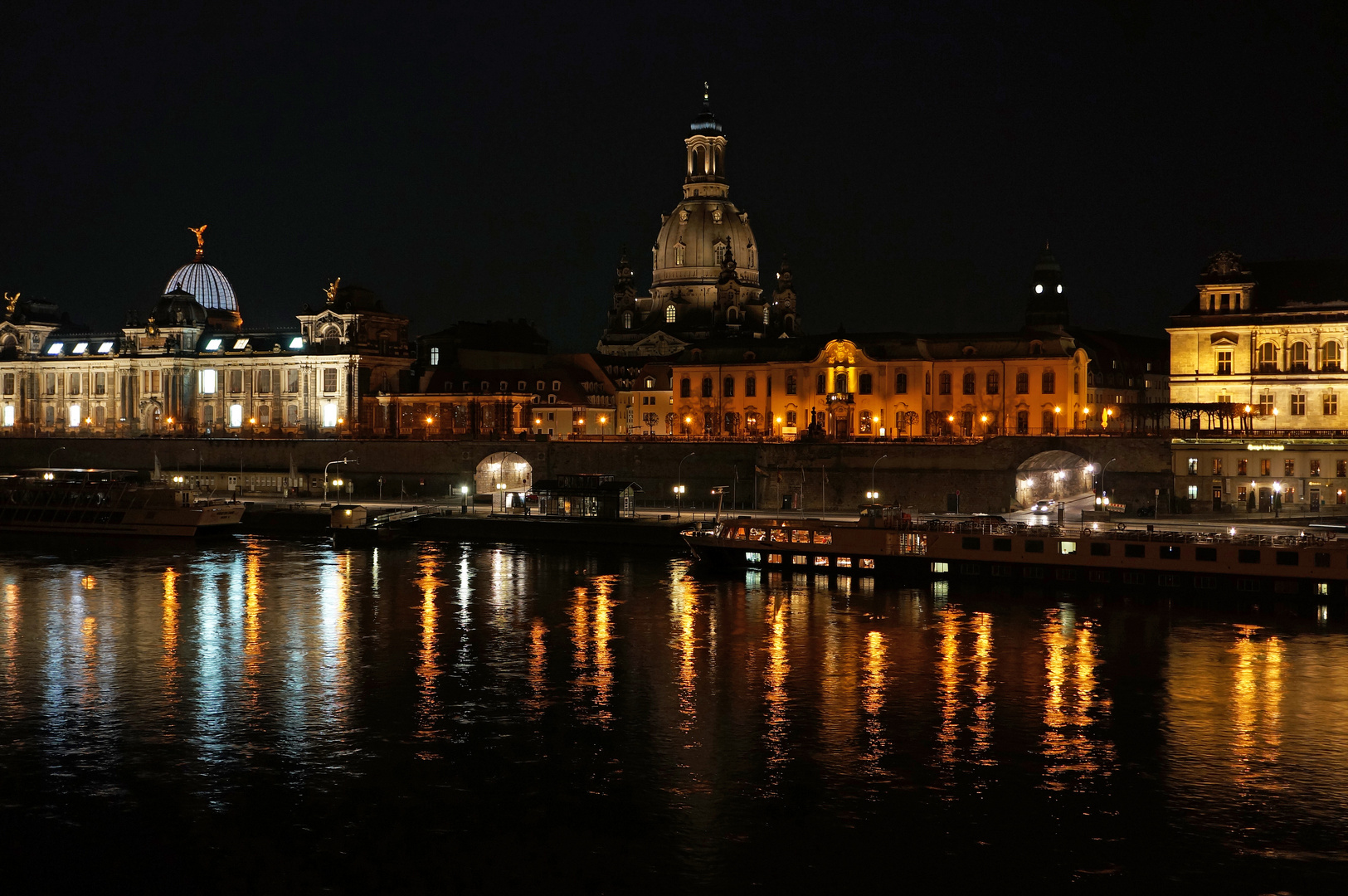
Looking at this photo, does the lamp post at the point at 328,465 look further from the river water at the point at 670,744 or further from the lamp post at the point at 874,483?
the river water at the point at 670,744

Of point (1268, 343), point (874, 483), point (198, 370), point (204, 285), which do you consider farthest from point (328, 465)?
point (1268, 343)

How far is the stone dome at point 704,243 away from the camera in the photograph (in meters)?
142

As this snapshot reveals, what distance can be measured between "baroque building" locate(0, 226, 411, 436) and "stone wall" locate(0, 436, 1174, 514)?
11.1 metres

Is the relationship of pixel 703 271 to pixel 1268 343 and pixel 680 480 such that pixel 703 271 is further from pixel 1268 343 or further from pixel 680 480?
pixel 1268 343

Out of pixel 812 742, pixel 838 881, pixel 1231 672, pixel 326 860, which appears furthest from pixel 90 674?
pixel 1231 672

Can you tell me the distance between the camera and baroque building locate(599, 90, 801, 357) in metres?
140

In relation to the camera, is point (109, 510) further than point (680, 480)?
No

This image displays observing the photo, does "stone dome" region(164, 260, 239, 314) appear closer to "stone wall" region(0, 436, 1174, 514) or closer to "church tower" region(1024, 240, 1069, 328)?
"stone wall" region(0, 436, 1174, 514)

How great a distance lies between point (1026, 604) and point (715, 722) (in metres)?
22.8

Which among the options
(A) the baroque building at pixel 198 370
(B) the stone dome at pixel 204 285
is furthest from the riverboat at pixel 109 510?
(B) the stone dome at pixel 204 285

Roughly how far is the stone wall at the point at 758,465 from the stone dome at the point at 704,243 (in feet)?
161

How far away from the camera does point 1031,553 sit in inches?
2354

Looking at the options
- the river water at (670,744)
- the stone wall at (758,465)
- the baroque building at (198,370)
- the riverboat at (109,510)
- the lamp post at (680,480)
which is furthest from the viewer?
the baroque building at (198,370)

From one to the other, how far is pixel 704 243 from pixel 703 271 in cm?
293
